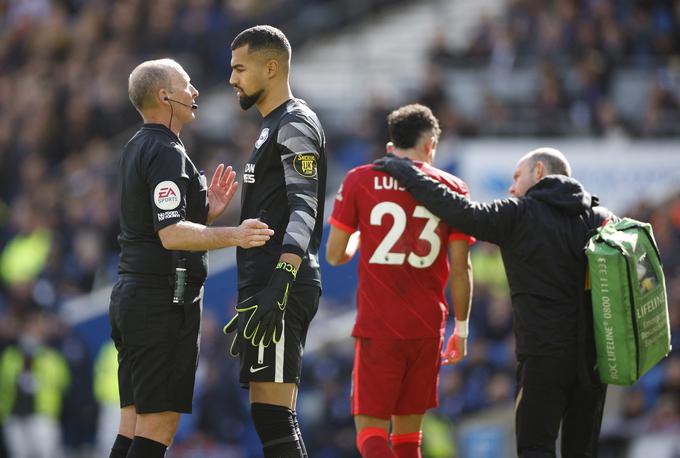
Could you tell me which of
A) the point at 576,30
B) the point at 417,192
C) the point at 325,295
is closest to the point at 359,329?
the point at 417,192

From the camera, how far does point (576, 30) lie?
1628cm

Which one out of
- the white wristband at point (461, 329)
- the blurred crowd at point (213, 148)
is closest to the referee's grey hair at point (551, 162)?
the white wristband at point (461, 329)

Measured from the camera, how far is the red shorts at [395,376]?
→ 21.9ft

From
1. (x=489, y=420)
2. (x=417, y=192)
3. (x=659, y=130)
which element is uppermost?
(x=659, y=130)

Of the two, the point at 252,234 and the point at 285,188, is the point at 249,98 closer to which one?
the point at 285,188

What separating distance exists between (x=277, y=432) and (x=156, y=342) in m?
0.76

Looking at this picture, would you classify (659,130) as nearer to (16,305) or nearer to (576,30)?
(576,30)

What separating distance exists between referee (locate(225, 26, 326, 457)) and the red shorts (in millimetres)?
704

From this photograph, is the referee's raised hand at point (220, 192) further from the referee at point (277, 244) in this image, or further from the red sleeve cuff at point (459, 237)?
the red sleeve cuff at point (459, 237)

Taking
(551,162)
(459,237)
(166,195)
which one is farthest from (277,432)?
(551,162)

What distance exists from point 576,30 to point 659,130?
2.09 m

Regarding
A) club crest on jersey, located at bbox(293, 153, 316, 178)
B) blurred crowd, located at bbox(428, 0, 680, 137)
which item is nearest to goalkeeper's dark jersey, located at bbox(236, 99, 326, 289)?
club crest on jersey, located at bbox(293, 153, 316, 178)

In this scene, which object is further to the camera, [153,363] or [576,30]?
[576,30]

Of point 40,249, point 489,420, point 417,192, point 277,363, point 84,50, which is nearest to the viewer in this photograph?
point 277,363
